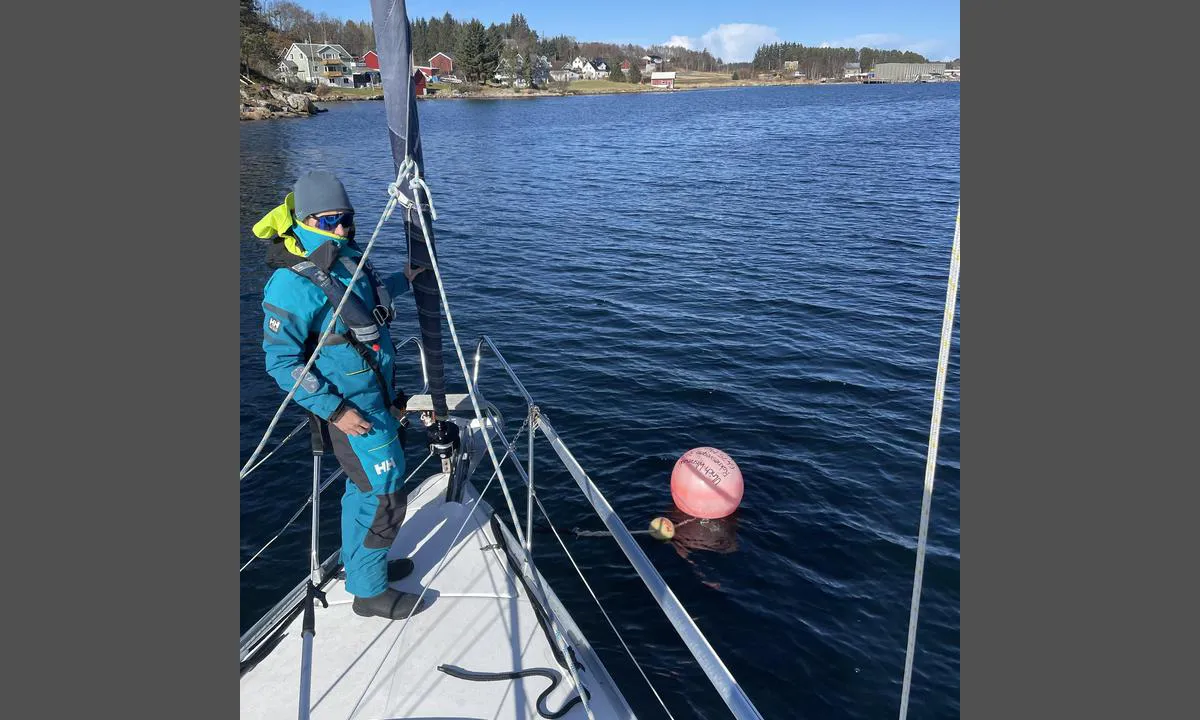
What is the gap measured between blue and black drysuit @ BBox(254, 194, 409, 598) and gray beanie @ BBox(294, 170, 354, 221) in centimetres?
13

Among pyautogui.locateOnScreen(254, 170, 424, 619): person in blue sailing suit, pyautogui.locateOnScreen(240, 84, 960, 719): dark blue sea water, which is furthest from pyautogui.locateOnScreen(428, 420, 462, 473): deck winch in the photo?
pyautogui.locateOnScreen(240, 84, 960, 719): dark blue sea water

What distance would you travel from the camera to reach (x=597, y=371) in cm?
1462

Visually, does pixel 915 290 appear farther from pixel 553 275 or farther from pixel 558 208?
pixel 558 208

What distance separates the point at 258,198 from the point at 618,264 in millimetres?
19251

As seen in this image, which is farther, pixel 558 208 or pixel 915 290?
pixel 558 208

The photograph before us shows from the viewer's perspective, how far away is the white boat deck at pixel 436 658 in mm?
4055

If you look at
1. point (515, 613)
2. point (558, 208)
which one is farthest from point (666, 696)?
point (558, 208)

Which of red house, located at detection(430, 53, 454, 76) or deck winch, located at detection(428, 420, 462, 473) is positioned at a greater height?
red house, located at detection(430, 53, 454, 76)

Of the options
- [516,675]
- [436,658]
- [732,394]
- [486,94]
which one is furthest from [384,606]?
[486,94]

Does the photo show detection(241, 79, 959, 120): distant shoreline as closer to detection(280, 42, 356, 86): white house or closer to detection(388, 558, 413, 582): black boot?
detection(280, 42, 356, 86): white house

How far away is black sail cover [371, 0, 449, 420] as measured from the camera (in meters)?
4.30

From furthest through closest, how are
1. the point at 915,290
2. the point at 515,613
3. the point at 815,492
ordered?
the point at 915,290, the point at 815,492, the point at 515,613

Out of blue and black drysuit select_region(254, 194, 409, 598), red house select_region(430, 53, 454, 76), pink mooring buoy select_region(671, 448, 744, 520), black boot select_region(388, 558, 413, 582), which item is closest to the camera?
blue and black drysuit select_region(254, 194, 409, 598)

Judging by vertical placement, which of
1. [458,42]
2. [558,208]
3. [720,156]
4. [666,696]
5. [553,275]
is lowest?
[666,696]
